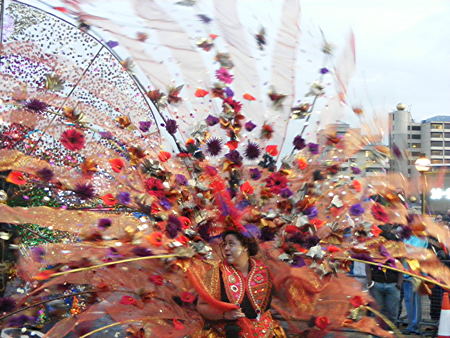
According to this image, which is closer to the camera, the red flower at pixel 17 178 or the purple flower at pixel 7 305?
the red flower at pixel 17 178

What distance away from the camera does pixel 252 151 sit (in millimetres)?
3945

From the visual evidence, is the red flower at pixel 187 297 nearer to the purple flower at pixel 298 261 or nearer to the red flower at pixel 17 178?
the purple flower at pixel 298 261

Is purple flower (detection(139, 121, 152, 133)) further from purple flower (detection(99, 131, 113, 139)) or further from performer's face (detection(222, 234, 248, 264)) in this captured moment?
performer's face (detection(222, 234, 248, 264))

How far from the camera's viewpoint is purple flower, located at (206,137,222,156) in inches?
155

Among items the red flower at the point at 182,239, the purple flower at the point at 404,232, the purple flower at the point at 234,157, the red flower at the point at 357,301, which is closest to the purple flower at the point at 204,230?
the red flower at the point at 182,239

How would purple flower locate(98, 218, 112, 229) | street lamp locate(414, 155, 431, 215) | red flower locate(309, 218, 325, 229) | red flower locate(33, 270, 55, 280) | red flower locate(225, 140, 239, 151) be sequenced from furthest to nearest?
1. street lamp locate(414, 155, 431, 215)
2. red flower locate(309, 218, 325, 229)
3. red flower locate(225, 140, 239, 151)
4. purple flower locate(98, 218, 112, 229)
5. red flower locate(33, 270, 55, 280)

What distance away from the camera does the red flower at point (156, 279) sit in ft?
12.8

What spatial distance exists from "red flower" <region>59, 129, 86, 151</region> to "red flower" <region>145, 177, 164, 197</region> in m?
0.45

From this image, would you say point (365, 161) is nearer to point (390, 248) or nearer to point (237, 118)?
point (390, 248)

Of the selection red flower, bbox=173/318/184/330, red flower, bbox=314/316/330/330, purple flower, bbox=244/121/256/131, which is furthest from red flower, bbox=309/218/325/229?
red flower, bbox=173/318/184/330

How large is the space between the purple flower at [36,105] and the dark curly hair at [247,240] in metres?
1.36

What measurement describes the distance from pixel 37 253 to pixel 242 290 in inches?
51.3

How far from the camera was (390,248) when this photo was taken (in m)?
3.85

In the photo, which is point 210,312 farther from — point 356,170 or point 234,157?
point 356,170
